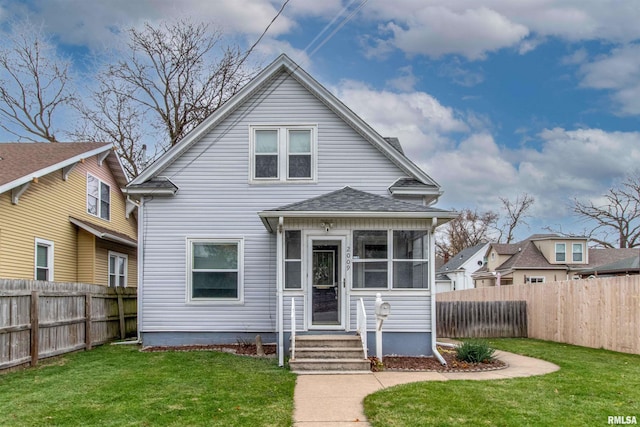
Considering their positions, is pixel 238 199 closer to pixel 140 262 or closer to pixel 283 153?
pixel 283 153

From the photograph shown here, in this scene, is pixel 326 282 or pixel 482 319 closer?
pixel 326 282

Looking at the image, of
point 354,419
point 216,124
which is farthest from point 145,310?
point 354,419

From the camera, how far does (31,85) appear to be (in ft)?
80.6

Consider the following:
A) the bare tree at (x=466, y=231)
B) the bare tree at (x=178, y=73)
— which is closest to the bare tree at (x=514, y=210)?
the bare tree at (x=466, y=231)

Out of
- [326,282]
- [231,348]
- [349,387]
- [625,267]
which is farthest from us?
[625,267]

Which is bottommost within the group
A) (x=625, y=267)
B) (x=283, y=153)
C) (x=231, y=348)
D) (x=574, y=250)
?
(x=231, y=348)

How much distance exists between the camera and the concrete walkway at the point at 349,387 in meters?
6.27

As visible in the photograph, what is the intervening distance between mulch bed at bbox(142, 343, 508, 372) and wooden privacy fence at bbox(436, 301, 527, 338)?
4.11 metres

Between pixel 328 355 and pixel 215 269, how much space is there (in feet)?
13.6

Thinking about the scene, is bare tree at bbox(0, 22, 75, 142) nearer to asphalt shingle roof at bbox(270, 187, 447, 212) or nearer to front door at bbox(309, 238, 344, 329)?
asphalt shingle roof at bbox(270, 187, 447, 212)

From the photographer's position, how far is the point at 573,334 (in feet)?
44.2

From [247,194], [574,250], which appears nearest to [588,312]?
[247,194]

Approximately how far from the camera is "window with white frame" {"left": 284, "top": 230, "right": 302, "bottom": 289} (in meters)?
11.3

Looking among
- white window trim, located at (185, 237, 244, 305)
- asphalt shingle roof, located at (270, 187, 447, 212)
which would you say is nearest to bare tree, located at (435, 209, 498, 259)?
white window trim, located at (185, 237, 244, 305)
